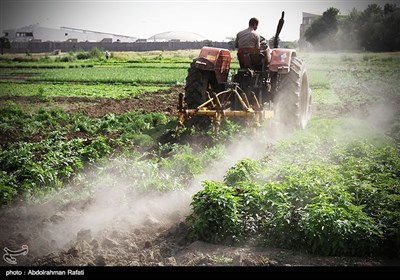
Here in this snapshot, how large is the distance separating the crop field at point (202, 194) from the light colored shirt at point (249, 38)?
6.19 feet

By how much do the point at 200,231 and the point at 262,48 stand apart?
19.6 ft

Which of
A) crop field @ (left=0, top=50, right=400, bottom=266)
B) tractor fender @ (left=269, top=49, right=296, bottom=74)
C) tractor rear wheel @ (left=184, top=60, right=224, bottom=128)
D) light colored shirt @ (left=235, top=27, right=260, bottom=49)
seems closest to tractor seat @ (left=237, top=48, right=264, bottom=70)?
light colored shirt @ (left=235, top=27, right=260, bottom=49)

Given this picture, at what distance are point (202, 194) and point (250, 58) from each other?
16.7 feet

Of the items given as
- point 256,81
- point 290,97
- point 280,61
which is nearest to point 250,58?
point 256,81

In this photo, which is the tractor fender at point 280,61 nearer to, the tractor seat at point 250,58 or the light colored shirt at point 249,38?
the tractor seat at point 250,58

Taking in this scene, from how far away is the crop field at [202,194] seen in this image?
513 centimetres

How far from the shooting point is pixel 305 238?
5320mm

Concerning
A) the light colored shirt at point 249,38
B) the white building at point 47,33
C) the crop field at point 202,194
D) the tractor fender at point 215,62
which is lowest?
the crop field at point 202,194

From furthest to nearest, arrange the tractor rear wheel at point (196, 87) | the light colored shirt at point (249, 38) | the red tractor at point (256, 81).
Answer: the tractor rear wheel at point (196, 87) → the red tractor at point (256, 81) → the light colored shirt at point (249, 38)

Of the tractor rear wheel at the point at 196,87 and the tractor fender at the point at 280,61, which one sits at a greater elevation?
the tractor fender at the point at 280,61

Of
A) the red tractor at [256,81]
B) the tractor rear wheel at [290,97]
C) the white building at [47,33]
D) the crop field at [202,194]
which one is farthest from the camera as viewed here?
the white building at [47,33]

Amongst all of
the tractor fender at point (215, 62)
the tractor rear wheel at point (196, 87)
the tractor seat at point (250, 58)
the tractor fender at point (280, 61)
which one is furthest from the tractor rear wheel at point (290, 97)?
the tractor rear wheel at point (196, 87)

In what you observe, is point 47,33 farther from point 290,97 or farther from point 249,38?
point 290,97
